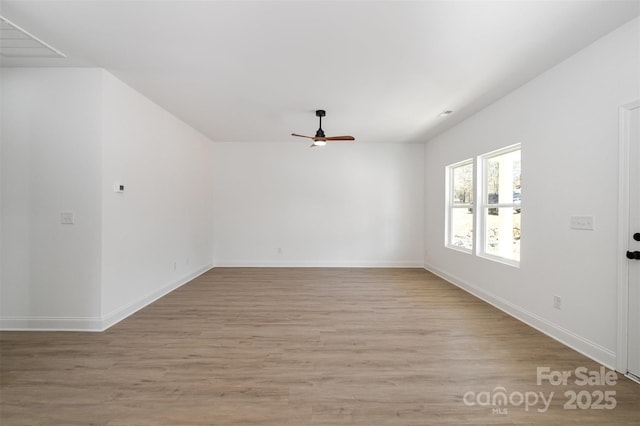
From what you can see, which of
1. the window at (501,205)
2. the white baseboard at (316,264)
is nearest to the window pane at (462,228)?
the window at (501,205)

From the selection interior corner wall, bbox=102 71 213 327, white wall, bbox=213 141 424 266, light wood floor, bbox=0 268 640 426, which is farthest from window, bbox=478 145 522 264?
interior corner wall, bbox=102 71 213 327

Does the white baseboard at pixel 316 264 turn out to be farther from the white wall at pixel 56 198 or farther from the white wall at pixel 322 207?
the white wall at pixel 56 198

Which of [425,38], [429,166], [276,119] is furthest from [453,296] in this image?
[276,119]

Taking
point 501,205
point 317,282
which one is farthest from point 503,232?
point 317,282

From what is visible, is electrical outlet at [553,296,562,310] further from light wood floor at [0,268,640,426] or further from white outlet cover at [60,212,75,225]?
white outlet cover at [60,212,75,225]

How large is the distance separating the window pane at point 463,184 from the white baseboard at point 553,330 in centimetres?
151

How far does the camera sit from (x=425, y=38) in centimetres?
229

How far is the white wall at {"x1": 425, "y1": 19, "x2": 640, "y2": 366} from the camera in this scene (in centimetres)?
223

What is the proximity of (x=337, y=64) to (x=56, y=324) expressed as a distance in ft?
12.9

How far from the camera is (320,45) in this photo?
239cm

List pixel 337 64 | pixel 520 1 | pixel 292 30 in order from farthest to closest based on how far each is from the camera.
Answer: pixel 337 64 < pixel 292 30 < pixel 520 1

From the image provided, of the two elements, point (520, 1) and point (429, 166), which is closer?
point (520, 1)

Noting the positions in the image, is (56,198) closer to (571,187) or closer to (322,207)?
(322,207)

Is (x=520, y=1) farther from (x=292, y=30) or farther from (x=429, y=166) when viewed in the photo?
(x=429, y=166)
